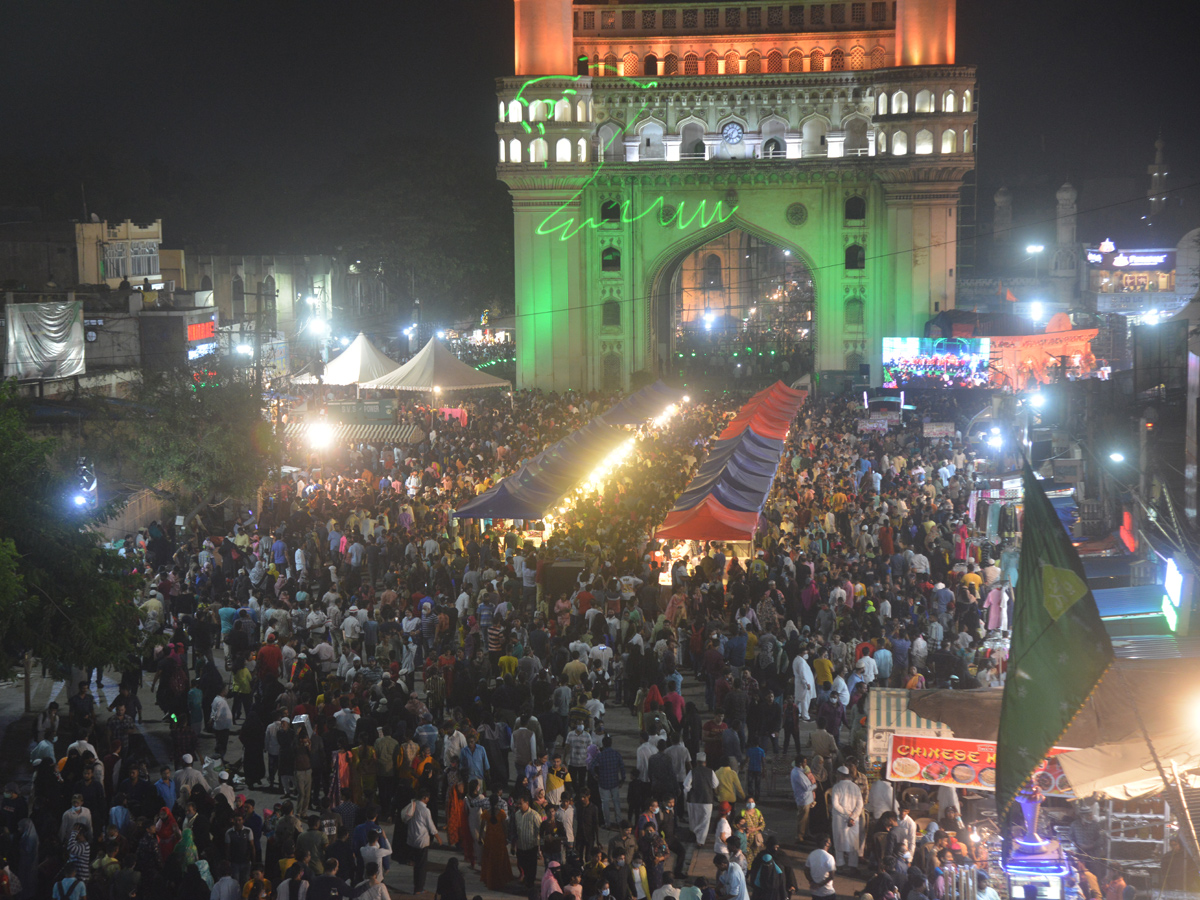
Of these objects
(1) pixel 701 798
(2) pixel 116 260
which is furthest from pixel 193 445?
(2) pixel 116 260

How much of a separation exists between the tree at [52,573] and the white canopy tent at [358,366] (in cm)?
1878

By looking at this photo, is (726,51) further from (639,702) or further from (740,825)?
(740,825)

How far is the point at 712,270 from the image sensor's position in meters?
70.4

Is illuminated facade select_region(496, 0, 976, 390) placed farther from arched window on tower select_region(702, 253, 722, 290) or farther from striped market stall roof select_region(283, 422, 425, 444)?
arched window on tower select_region(702, 253, 722, 290)

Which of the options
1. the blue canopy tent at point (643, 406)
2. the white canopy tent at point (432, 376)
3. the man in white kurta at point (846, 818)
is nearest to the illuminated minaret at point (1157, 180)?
the blue canopy tent at point (643, 406)

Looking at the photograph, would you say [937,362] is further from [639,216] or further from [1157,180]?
[1157,180]

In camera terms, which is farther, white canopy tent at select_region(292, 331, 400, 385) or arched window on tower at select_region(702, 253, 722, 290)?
arched window on tower at select_region(702, 253, 722, 290)

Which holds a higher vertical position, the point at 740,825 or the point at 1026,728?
the point at 1026,728

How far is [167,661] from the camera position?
42.8ft

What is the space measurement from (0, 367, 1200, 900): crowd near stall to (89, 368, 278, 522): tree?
1.28 meters

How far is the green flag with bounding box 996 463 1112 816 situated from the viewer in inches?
246

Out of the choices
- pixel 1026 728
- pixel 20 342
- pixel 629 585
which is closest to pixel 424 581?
pixel 629 585

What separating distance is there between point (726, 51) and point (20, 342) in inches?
1083

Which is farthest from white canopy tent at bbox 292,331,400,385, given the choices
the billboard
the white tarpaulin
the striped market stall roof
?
the billboard
